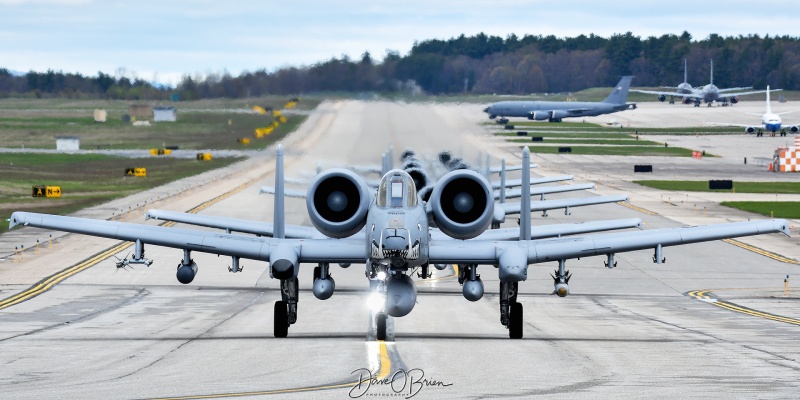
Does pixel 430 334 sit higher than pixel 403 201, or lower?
lower

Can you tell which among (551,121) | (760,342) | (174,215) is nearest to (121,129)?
(551,121)

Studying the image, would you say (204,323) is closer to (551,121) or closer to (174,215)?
(174,215)

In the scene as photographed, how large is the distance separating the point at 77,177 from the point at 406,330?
68540 millimetres

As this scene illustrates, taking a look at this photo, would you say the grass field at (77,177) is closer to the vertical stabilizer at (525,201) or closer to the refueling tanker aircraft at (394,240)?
the refueling tanker aircraft at (394,240)

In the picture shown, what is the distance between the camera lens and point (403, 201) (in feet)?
93.9

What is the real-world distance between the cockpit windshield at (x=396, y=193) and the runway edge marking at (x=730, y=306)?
46.2ft

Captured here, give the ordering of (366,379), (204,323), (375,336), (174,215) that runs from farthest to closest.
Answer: (174,215), (204,323), (375,336), (366,379)

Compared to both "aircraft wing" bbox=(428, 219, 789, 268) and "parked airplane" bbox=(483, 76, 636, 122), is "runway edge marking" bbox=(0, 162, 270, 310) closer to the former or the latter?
"aircraft wing" bbox=(428, 219, 789, 268)

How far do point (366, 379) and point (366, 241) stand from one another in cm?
495

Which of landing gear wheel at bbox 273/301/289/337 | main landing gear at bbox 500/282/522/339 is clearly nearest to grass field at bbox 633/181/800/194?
main landing gear at bbox 500/282/522/339

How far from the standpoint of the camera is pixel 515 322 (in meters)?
31.5

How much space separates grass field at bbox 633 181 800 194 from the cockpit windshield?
68.8 meters

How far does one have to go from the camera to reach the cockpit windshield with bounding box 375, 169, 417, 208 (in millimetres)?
28594

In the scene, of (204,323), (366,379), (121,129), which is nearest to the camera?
Answer: (366,379)
